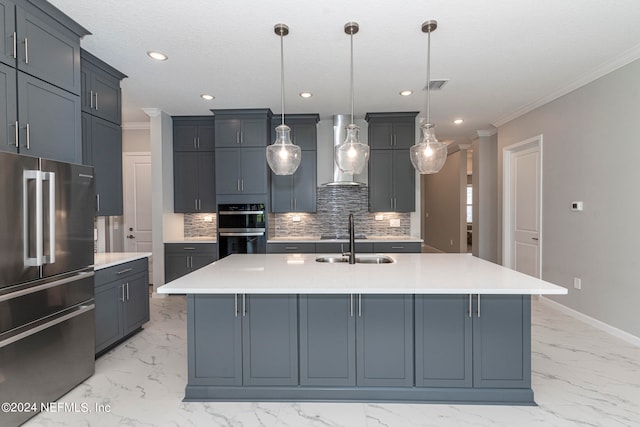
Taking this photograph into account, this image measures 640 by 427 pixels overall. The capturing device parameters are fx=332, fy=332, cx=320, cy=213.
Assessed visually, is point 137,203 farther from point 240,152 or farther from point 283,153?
point 283,153

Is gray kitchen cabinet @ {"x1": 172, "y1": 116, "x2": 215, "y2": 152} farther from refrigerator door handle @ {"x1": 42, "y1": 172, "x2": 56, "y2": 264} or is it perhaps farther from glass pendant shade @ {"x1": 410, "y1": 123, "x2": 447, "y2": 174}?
glass pendant shade @ {"x1": 410, "y1": 123, "x2": 447, "y2": 174}

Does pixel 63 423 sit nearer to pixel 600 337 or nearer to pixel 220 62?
pixel 220 62

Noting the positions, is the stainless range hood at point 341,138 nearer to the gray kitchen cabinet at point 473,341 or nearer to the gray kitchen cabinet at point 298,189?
the gray kitchen cabinet at point 298,189

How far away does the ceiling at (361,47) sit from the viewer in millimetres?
2373

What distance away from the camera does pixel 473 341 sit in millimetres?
2217

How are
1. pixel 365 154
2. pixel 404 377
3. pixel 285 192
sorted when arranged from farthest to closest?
pixel 285 192 < pixel 365 154 < pixel 404 377

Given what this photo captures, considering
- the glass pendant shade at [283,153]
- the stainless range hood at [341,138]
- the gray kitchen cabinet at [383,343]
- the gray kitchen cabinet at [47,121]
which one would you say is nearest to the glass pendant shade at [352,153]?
the glass pendant shade at [283,153]

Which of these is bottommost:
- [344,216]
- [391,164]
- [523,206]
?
[344,216]

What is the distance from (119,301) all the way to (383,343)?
2514mm

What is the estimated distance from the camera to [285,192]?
5141 mm

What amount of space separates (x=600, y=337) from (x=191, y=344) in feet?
12.6

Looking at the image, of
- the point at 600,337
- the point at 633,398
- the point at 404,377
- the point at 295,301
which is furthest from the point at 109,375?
the point at 600,337

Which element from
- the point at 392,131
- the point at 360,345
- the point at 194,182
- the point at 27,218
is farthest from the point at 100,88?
Answer: the point at 392,131

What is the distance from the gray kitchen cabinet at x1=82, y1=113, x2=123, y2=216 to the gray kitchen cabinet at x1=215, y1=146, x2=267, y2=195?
62.4 inches
